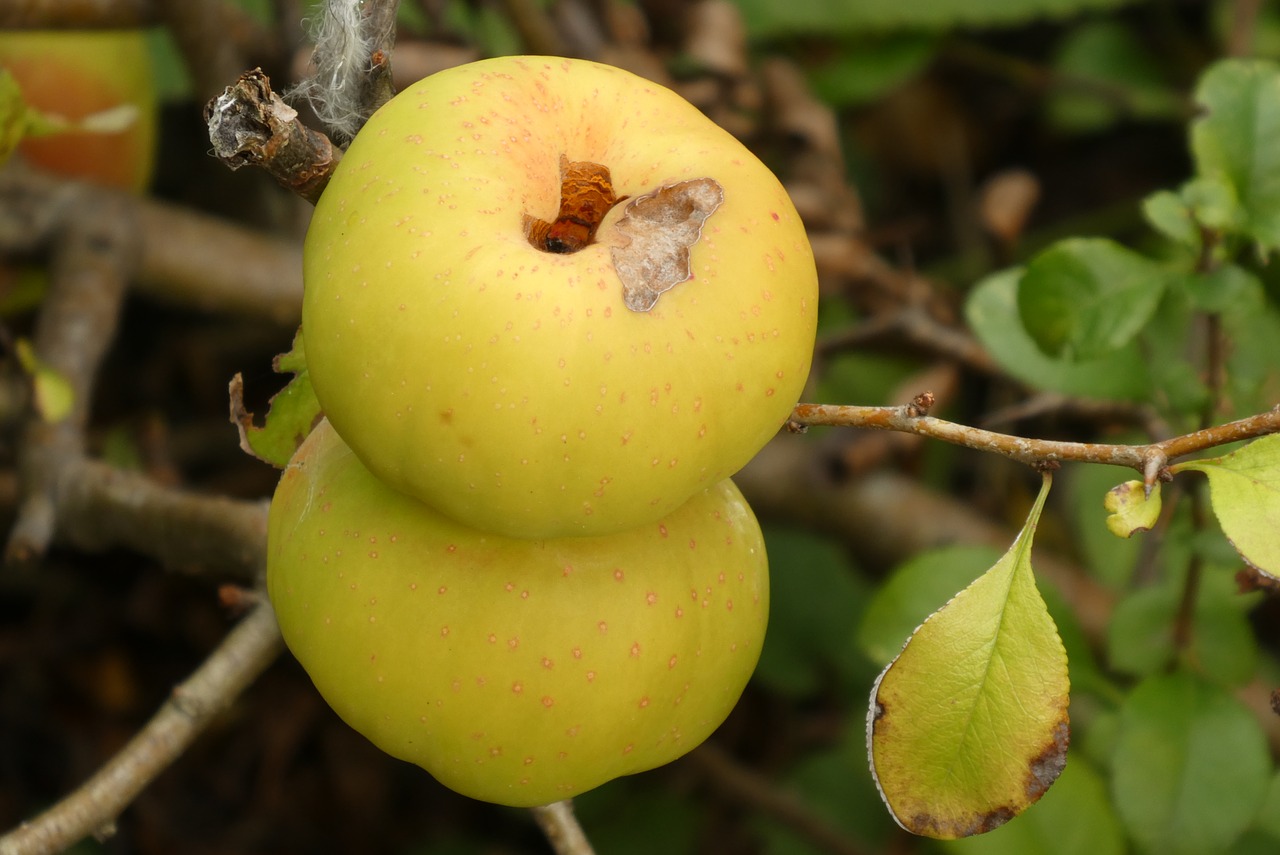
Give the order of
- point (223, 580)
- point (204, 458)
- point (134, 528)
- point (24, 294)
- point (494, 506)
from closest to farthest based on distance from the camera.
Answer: point (494, 506), point (134, 528), point (24, 294), point (223, 580), point (204, 458)

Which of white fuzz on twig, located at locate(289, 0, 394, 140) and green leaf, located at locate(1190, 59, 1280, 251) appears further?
green leaf, located at locate(1190, 59, 1280, 251)

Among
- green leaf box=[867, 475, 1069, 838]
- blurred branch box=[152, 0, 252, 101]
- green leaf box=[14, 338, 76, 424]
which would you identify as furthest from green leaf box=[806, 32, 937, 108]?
green leaf box=[867, 475, 1069, 838]

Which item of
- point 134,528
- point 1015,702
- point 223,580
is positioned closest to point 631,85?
point 1015,702

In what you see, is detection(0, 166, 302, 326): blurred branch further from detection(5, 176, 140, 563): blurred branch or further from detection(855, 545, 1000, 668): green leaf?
detection(855, 545, 1000, 668): green leaf

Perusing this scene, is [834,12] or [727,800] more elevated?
[834,12]

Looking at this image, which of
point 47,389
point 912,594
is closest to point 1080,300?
point 912,594

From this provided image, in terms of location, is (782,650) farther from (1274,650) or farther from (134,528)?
(134,528)

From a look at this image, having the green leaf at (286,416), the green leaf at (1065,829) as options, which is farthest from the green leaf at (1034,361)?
the green leaf at (286,416)
